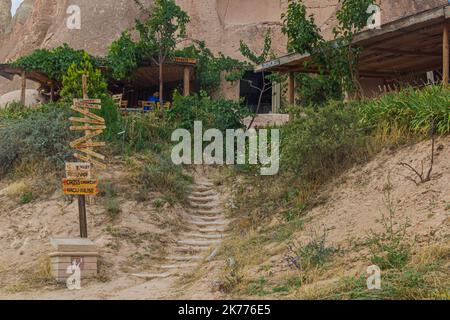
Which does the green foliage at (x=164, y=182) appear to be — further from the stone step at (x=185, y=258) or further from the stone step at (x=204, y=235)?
the stone step at (x=185, y=258)

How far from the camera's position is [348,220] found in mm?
11086

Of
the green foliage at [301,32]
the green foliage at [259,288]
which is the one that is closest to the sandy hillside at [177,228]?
the green foliage at [259,288]

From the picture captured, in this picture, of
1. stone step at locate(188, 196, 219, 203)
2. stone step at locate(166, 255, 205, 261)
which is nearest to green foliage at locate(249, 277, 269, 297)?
stone step at locate(166, 255, 205, 261)

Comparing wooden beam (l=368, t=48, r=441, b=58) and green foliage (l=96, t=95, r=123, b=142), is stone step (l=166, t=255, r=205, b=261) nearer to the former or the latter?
green foliage (l=96, t=95, r=123, b=142)

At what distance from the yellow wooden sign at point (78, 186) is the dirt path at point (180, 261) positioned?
1.62 meters

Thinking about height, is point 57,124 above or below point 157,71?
below

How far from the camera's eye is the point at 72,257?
11.4 m

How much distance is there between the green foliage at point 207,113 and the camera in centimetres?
1894

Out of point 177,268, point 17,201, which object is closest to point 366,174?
point 177,268

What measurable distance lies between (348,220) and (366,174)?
1612 millimetres

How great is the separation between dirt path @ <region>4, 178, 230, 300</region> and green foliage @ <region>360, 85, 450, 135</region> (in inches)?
140

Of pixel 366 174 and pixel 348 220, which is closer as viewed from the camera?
pixel 348 220

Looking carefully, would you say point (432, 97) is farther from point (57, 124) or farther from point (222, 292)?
point (57, 124)
